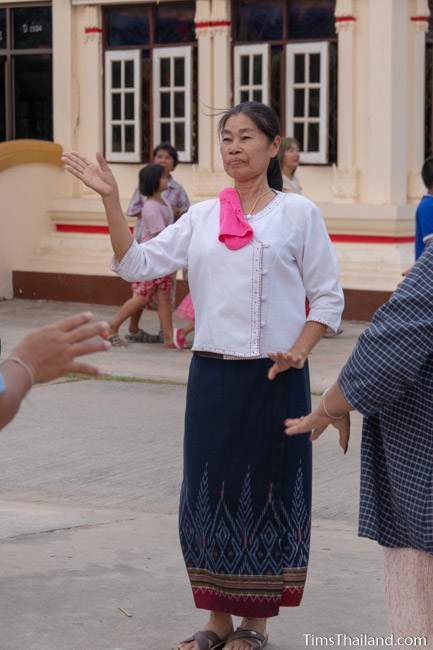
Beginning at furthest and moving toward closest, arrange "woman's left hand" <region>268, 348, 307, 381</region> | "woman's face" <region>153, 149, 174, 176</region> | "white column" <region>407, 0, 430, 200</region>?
"white column" <region>407, 0, 430, 200</region> < "woman's face" <region>153, 149, 174, 176</region> < "woman's left hand" <region>268, 348, 307, 381</region>

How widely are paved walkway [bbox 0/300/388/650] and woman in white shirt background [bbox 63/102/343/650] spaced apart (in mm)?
328

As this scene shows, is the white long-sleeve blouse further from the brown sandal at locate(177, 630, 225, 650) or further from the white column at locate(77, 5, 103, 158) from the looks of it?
the white column at locate(77, 5, 103, 158)

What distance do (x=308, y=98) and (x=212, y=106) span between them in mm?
1072

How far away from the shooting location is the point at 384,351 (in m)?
4.09

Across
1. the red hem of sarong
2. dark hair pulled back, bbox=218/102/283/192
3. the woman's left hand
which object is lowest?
the red hem of sarong

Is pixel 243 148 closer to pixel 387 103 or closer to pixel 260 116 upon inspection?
pixel 260 116

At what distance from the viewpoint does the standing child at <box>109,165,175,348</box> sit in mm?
12508

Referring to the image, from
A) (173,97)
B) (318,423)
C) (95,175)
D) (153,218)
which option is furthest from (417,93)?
(318,423)

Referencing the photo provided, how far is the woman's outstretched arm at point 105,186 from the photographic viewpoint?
5102 mm

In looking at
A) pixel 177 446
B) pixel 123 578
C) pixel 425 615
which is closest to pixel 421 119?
pixel 177 446

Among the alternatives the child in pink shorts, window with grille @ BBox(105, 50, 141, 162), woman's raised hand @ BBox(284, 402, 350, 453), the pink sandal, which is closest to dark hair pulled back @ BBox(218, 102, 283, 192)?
woman's raised hand @ BBox(284, 402, 350, 453)

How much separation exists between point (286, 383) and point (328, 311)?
0.96 ft

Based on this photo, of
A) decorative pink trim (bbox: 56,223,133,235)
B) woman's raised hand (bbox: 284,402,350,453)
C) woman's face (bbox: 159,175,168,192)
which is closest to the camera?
woman's raised hand (bbox: 284,402,350,453)

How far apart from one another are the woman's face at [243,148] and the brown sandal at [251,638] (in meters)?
1.59
